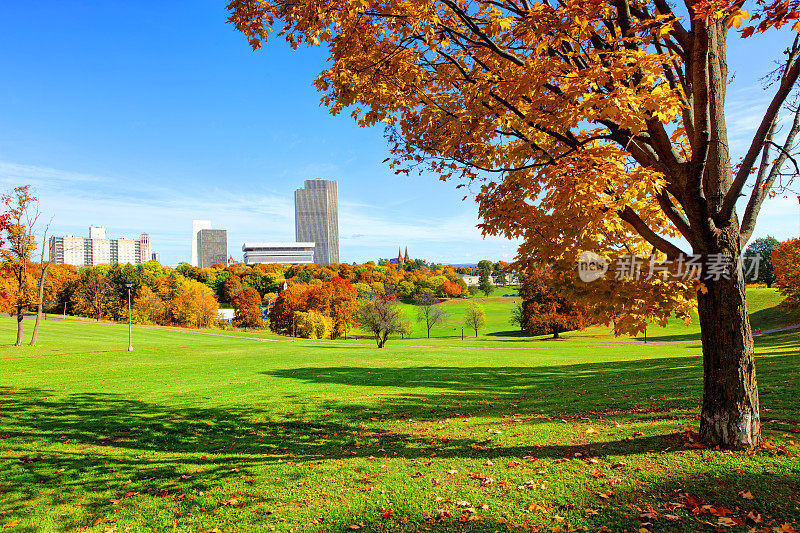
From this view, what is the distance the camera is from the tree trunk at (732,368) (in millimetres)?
5254

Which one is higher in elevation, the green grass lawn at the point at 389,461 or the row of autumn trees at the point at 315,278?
the row of autumn trees at the point at 315,278

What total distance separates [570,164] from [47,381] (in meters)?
17.1

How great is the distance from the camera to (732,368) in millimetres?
5266

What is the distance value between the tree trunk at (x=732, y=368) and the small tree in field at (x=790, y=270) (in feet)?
121

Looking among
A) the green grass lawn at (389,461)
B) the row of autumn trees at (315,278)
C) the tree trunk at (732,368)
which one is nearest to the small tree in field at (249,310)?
the row of autumn trees at (315,278)

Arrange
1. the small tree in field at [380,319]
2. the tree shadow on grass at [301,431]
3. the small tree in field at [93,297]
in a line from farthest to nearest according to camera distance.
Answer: the small tree in field at [93,297]
the small tree in field at [380,319]
the tree shadow on grass at [301,431]

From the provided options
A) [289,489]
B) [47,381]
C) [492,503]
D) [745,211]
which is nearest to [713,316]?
[745,211]

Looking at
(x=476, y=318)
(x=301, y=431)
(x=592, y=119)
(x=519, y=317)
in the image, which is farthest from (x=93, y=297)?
(x=592, y=119)

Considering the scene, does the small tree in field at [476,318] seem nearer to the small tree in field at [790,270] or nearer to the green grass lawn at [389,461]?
the small tree in field at [790,270]

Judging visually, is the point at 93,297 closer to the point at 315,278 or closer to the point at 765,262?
the point at 315,278

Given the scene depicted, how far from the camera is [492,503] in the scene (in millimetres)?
4469

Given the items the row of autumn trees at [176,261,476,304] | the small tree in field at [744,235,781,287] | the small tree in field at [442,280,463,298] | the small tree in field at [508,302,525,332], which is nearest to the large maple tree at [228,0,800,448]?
the small tree in field at [508,302,525,332]

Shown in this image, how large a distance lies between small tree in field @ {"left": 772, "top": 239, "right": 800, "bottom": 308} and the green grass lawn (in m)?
29.1

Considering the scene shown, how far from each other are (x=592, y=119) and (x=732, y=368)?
352 centimetres
